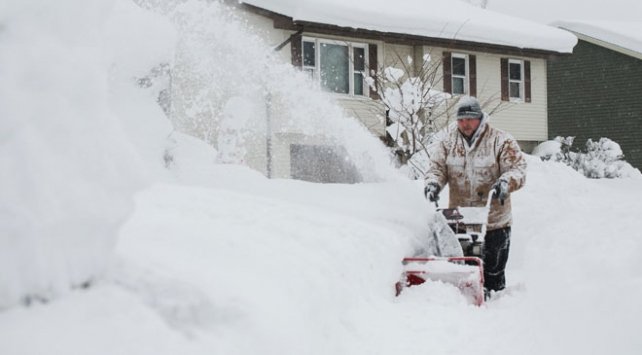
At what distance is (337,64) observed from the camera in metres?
19.0

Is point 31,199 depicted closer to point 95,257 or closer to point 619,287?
point 95,257

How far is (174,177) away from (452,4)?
1873 centimetres

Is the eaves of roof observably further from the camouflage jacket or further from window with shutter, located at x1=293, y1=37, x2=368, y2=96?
the camouflage jacket

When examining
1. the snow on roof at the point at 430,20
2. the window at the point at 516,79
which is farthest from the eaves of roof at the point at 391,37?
the window at the point at 516,79

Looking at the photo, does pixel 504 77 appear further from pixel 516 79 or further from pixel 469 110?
pixel 469 110

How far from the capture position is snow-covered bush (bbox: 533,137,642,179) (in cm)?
2184

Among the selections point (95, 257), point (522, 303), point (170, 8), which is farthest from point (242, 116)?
point (95, 257)

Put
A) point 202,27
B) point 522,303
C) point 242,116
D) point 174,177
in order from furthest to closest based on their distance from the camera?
point 242,116 → point 202,27 → point 174,177 → point 522,303

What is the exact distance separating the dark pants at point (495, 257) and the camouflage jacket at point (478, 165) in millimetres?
100

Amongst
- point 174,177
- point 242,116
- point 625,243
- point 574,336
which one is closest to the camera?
point 574,336

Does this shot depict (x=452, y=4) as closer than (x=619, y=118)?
Yes

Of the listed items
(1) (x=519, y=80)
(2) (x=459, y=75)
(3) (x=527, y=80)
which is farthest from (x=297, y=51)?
(3) (x=527, y=80)

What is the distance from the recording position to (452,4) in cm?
2338

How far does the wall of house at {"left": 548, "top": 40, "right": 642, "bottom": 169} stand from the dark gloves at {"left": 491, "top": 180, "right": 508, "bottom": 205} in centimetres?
2134
